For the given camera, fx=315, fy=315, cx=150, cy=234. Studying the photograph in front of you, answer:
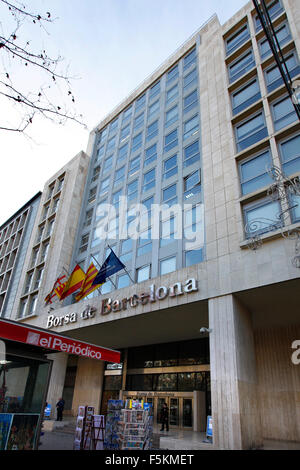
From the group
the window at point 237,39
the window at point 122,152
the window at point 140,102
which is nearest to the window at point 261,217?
the window at point 237,39

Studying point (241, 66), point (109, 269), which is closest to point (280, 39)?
point (241, 66)

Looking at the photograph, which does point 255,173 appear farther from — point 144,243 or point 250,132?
point 144,243

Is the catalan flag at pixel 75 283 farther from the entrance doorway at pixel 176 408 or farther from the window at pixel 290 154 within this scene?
the window at pixel 290 154

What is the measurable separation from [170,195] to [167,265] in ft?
17.5

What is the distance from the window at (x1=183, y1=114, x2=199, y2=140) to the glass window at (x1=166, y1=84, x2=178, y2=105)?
449 centimetres

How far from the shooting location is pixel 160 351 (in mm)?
24188

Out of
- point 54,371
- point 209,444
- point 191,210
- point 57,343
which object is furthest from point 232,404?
point 54,371

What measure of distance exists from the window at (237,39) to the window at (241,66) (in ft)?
4.37

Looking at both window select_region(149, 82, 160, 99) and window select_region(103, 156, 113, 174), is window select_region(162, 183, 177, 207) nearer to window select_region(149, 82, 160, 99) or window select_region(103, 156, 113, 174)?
window select_region(103, 156, 113, 174)

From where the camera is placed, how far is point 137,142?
29.6m

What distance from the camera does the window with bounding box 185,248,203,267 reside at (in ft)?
60.6

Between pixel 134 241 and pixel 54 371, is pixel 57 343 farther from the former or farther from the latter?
pixel 54 371

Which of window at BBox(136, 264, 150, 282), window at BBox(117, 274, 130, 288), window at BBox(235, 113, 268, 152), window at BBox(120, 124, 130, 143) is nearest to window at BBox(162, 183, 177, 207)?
window at BBox(136, 264, 150, 282)

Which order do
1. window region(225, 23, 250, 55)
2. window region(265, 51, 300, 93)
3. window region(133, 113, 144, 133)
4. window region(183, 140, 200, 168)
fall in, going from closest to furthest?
window region(265, 51, 300, 93) < window region(225, 23, 250, 55) < window region(183, 140, 200, 168) < window region(133, 113, 144, 133)
